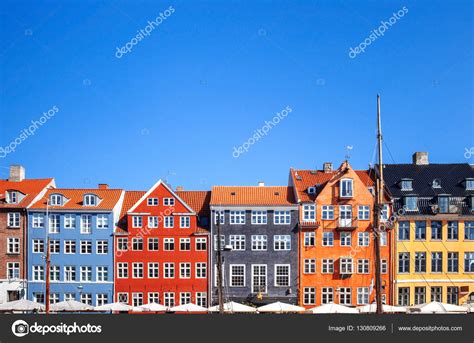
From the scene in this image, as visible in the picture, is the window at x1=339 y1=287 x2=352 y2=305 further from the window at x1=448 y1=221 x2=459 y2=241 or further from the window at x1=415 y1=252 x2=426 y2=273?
the window at x1=448 y1=221 x2=459 y2=241

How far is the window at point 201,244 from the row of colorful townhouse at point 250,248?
14 cm

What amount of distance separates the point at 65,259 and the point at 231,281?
37.5 feet

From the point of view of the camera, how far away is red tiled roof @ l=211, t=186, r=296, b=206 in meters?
41.1

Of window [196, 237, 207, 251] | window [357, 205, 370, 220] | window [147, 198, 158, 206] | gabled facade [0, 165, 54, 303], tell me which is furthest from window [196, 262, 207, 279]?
gabled facade [0, 165, 54, 303]

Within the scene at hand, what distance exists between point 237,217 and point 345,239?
24.3ft

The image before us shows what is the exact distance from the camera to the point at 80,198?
42531 mm

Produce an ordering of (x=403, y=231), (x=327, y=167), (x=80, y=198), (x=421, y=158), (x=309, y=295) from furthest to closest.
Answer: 1. (x=421, y=158)
2. (x=327, y=167)
3. (x=80, y=198)
4. (x=403, y=231)
5. (x=309, y=295)

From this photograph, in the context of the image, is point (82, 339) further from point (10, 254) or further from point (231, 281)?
point (10, 254)

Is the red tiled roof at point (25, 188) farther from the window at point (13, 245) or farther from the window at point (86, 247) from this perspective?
the window at point (86, 247)

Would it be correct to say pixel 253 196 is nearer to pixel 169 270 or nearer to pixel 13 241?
pixel 169 270

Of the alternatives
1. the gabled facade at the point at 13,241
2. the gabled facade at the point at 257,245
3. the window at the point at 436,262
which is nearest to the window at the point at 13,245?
the gabled facade at the point at 13,241

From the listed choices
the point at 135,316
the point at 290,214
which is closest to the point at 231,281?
the point at 290,214

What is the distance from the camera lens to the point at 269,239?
135 feet

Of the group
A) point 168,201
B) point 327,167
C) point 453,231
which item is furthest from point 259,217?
point 453,231
